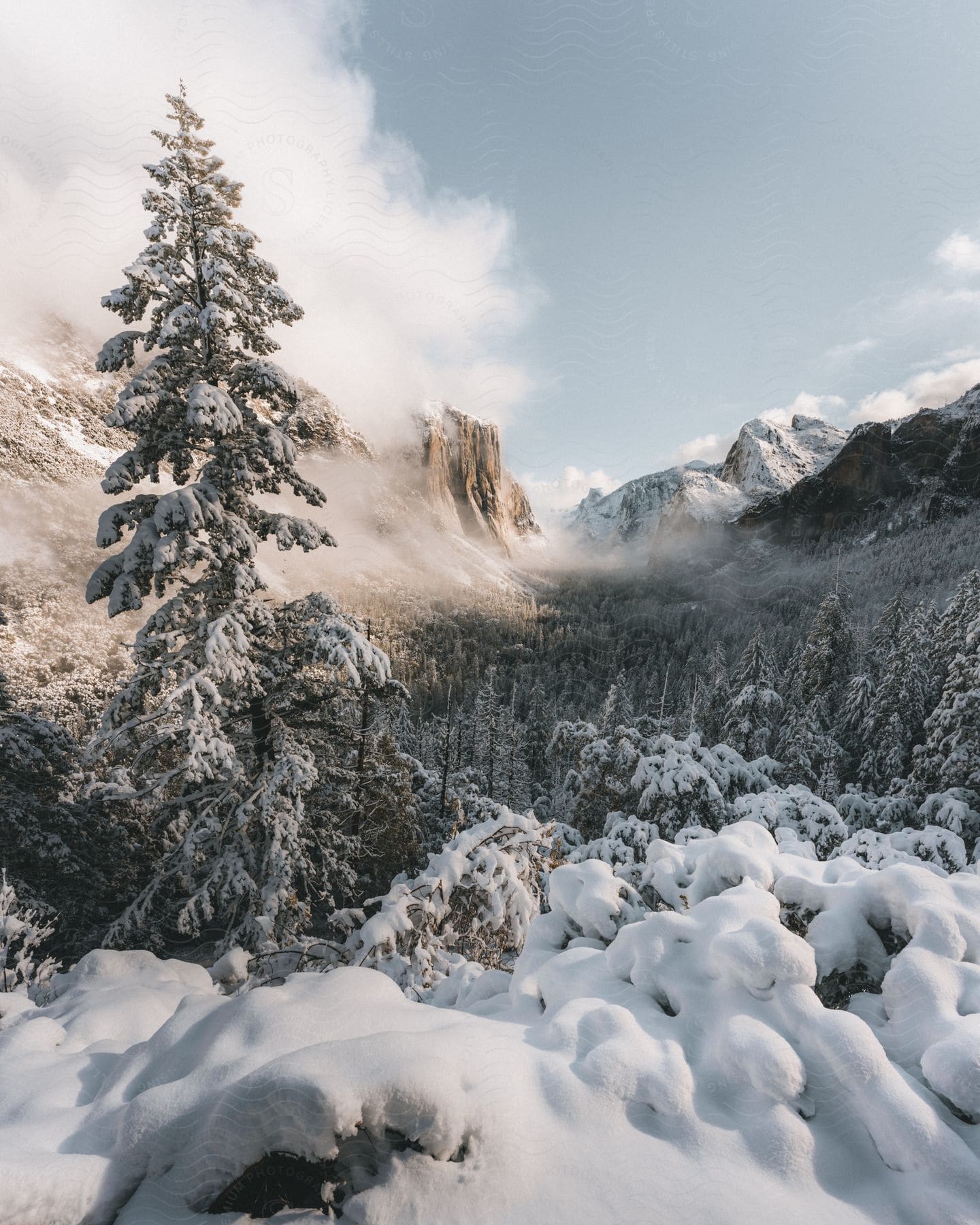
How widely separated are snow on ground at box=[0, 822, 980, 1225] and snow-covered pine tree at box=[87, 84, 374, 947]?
2979 mm

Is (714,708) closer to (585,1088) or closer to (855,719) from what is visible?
(855,719)

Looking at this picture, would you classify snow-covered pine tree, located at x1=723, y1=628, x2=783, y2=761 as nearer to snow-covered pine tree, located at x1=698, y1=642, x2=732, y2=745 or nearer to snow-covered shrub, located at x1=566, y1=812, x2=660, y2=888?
snow-covered pine tree, located at x1=698, y1=642, x2=732, y2=745

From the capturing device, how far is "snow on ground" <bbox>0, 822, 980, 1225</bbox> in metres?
1.84

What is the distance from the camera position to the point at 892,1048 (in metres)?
2.57

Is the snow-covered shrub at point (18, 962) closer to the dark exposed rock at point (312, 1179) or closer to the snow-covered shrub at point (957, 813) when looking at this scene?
the dark exposed rock at point (312, 1179)

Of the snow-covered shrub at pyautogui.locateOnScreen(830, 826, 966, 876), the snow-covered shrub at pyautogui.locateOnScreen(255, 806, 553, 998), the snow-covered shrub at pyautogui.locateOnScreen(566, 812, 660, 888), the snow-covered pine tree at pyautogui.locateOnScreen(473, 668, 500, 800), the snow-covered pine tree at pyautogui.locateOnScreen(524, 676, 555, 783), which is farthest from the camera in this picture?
the snow-covered pine tree at pyautogui.locateOnScreen(524, 676, 555, 783)

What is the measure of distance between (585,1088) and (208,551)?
615cm

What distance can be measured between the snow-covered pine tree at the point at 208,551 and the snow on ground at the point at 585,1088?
2.98m

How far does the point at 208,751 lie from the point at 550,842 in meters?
4.63

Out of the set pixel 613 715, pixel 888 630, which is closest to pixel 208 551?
pixel 613 715

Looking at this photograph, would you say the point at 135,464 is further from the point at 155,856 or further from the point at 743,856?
the point at 155,856

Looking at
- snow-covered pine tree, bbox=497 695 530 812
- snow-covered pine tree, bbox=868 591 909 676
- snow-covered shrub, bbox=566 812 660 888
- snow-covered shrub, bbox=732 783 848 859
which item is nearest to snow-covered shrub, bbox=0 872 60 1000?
snow-covered shrub, bbox=566 812 660 888

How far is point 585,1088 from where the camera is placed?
2.26 m

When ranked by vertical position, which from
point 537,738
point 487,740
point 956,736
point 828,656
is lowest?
point 537,738
